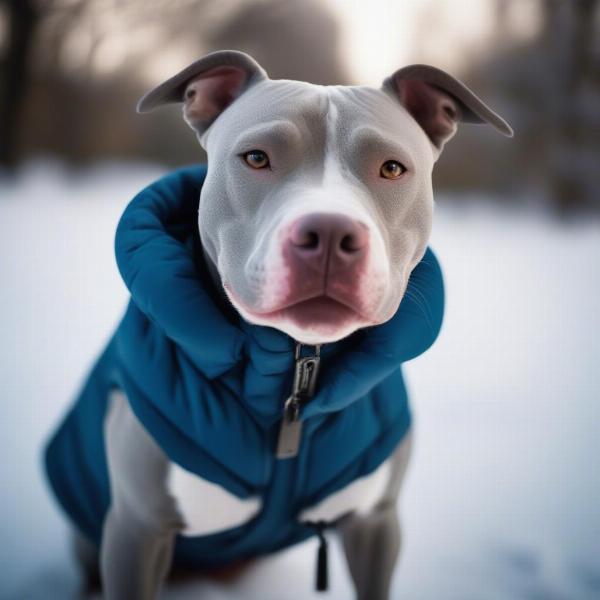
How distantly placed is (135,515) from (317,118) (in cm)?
63

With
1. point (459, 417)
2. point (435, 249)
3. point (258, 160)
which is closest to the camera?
point (258, 160)

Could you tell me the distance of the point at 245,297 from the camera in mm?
788

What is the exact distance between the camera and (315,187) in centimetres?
78

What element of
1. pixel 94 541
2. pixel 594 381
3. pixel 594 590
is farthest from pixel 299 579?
pixel 594 381

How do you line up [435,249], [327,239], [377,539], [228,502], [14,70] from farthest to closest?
[14,70] → [435,249] → [377,539] → [228,502] → [327,239]

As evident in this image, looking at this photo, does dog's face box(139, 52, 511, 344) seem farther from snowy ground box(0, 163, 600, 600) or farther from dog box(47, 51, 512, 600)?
snowy ground box(0, 163, 600, 600)

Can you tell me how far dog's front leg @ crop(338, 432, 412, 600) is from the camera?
3.45 feet

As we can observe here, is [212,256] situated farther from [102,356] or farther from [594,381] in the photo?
[594,381]

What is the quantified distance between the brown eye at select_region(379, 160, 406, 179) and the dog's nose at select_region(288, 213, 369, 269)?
0.15m

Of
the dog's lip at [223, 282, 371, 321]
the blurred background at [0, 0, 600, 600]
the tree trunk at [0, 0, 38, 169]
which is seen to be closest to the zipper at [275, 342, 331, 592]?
the dog's lip at [223, 282, 371, 321]

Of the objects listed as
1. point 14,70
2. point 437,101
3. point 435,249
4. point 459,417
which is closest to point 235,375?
point 437,101

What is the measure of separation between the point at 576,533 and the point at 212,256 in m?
1.13

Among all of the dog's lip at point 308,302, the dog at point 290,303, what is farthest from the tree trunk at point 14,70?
the dog's lip at point 308,302

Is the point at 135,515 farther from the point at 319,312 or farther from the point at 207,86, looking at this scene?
the point at 207,86
